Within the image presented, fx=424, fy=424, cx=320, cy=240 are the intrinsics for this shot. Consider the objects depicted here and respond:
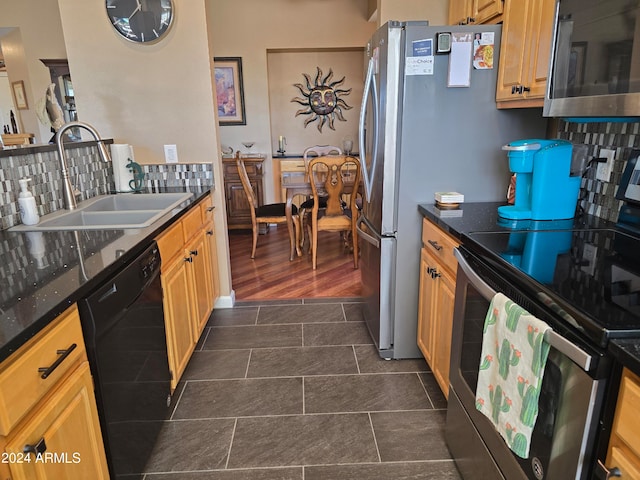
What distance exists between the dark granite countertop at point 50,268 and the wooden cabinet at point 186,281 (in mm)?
231

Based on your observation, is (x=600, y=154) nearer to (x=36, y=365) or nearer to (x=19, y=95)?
(x=36, y=365)

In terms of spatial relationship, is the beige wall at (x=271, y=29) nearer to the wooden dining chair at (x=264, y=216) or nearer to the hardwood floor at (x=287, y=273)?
the wooden dining chair at (x=264, y=216)

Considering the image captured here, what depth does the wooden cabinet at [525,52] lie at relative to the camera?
1.65m

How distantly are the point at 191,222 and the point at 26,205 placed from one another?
2.59 ft

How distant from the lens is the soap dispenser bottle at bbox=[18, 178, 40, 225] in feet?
5.75

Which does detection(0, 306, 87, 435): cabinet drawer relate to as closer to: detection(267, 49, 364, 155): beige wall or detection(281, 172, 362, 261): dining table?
detection(281, 172, 362, 261): dining table

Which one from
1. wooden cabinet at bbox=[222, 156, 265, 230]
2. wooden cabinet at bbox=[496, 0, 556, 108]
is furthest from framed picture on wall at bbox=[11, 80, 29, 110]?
wooden cabinet at bbox=[496, 0, 556, 108]

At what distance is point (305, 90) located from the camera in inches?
226

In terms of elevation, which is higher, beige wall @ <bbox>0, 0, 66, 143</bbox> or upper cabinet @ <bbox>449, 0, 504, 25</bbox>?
beige wall @ <bbox>0, 0, 66, 143</bbox>

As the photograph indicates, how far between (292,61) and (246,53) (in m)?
0.65

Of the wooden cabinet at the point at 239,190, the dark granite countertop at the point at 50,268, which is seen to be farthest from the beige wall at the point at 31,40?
the dark granite countertop at the point at 50,268

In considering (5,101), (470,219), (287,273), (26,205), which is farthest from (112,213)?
(5,101)

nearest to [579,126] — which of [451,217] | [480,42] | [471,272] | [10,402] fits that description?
[480,42]

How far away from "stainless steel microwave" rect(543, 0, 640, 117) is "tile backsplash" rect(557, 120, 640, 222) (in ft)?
1.10
